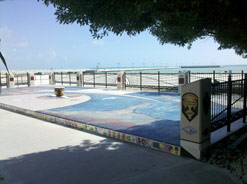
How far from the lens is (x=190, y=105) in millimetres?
6078

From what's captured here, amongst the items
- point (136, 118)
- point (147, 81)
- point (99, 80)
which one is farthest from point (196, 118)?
point (99, 80)

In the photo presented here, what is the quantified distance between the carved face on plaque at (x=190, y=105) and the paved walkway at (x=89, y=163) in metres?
1.14

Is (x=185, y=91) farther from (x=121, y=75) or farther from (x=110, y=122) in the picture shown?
(x=121, y=75)

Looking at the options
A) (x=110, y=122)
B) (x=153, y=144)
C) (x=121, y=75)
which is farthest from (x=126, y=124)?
(x=121, y=75)

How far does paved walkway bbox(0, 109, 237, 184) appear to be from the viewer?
495cm

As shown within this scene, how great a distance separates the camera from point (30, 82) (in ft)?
93.9

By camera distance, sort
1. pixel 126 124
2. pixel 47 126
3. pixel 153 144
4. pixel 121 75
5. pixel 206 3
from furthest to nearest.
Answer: pixel 121 75, pixel 47 126, pixel 126 124, pixel 153 144, pixel 206 3

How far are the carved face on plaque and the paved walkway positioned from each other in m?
1.14

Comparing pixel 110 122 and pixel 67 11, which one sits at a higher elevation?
pixel 67 11

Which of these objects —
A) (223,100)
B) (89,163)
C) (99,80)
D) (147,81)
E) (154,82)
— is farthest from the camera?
(99,80)

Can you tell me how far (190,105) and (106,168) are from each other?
8.55 ft

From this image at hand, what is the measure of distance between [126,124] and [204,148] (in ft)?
11.5

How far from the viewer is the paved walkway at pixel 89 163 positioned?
16.3 ft

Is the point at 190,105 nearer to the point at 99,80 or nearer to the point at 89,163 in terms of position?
the point at 89,163
